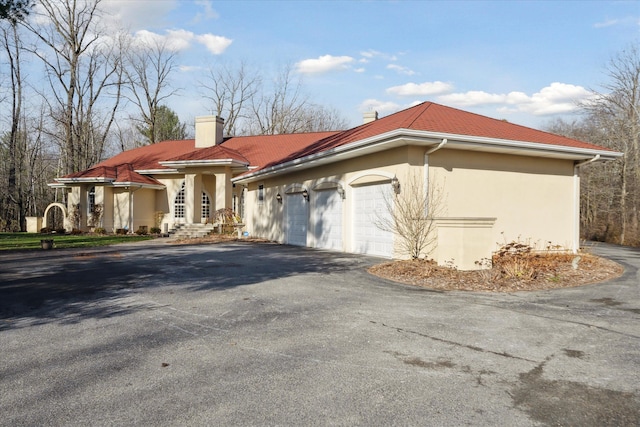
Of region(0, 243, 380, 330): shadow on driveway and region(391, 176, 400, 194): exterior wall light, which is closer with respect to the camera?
region(0, 243, 380, 330): shadow on driveway

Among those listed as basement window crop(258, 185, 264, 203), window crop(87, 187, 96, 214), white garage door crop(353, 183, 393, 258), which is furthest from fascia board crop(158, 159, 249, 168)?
white garage door crop(353, 183, 393, 258)

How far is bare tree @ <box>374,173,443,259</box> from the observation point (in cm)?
1005

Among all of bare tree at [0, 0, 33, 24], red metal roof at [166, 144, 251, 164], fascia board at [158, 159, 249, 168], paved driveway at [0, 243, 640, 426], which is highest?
bare tree at [0, 0, 33, 24]

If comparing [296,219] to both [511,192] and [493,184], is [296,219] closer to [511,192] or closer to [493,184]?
[493,184]

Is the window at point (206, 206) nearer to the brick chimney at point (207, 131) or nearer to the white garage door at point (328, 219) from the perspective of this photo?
the brick chimney at point (207, 131)

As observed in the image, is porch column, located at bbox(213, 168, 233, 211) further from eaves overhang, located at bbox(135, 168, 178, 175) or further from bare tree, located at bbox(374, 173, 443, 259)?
bare tree, located at bbox(374, 173, 443, 259)

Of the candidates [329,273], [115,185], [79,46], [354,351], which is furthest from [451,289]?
[79,46]

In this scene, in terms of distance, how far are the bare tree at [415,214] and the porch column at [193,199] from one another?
47.5 ft

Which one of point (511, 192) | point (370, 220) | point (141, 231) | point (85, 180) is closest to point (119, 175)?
point (85, 180)

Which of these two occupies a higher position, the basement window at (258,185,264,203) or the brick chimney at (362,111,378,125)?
the brick chimney at (362,111,378,125)

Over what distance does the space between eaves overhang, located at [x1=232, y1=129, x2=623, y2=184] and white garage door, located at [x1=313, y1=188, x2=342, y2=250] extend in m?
1.24

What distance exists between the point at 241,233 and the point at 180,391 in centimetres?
1793

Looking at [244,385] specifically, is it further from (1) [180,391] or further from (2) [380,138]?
(2) [380,138]

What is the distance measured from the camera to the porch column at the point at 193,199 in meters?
22.6
